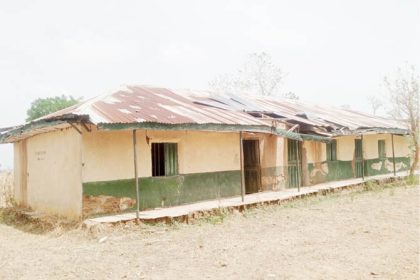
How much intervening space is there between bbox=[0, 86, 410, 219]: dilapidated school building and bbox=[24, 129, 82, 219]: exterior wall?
0.08 ft

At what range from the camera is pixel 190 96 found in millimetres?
14344

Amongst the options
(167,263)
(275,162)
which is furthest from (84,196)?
(275,162)

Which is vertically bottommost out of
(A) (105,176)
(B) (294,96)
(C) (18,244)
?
(C) (18,244)

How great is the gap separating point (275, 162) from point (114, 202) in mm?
5798

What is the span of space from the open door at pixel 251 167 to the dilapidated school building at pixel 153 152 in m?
0.03

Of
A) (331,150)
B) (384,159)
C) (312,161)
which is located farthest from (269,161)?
(384,159)

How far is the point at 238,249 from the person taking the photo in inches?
273

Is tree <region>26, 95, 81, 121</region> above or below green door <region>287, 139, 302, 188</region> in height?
above

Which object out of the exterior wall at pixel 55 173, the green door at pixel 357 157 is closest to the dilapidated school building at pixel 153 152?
the exterior wall at pixel 55 173

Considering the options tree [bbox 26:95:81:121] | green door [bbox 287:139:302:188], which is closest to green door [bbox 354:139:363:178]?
green door [bbox 287:139:302:188]

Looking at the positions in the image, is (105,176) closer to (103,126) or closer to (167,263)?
(103,126)

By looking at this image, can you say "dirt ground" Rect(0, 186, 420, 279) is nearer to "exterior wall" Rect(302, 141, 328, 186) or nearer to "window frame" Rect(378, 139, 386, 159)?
"exterior wall" Rect(302, 141, 328, 186)

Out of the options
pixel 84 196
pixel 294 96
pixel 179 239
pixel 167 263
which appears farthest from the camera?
pixel 294 96

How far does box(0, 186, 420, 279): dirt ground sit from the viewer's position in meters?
5.76
